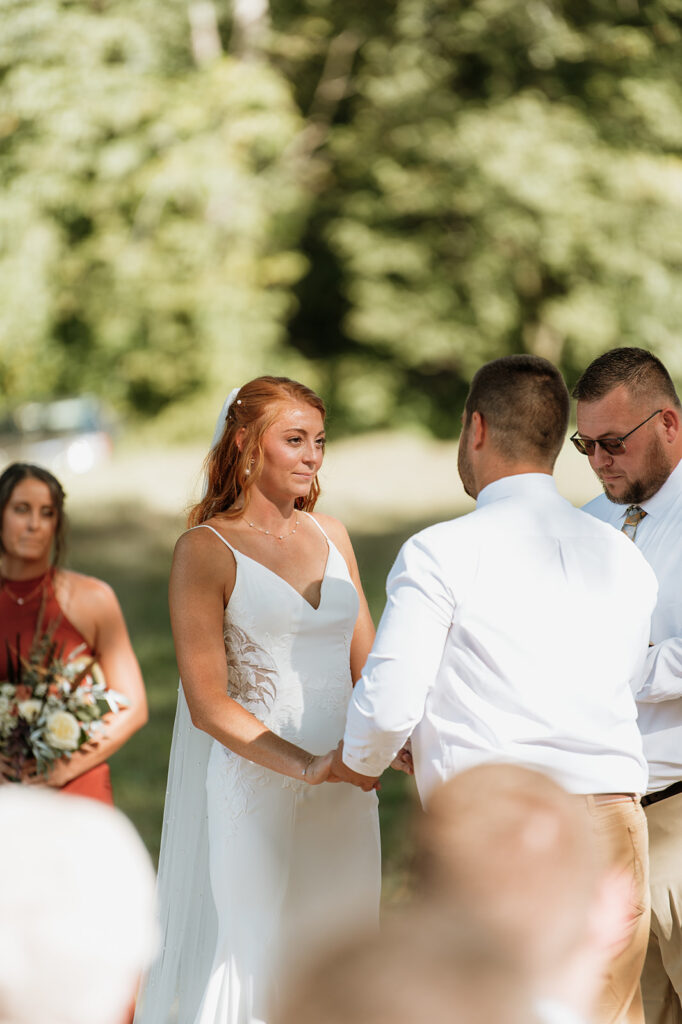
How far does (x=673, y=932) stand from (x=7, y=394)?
60.8 feet

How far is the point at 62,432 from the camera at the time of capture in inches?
808

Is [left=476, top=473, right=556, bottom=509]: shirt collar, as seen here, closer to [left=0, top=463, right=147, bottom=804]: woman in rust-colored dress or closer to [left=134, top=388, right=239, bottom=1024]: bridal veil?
[left=134, top=388, right=239, bottom=1024]: bridal veil

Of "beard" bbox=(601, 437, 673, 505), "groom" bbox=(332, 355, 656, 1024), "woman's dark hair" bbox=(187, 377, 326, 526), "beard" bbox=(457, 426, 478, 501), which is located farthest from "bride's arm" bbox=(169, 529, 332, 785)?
"beard" bbox=(601, 437, 673, 505)

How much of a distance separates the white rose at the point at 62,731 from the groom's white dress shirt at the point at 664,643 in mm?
1836

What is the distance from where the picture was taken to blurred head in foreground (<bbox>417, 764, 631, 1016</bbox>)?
142cm

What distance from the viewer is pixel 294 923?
334cm

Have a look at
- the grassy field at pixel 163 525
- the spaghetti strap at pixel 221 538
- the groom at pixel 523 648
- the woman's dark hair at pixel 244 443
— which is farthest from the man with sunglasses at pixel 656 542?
the grassy field at pixel 163 525

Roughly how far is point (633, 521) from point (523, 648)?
34.2 inches

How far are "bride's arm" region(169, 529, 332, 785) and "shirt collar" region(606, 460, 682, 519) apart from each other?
45.7 inches

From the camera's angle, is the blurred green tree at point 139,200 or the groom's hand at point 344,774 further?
the blurred green tree at point 139,200

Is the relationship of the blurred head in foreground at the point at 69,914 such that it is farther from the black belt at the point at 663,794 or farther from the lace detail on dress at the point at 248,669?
the black belt at the point at 663,794

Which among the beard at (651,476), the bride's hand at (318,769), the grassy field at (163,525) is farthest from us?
the grassy field at (163,525)

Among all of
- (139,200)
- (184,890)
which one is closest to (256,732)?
(184,890)

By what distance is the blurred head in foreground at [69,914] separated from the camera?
4.24ft
